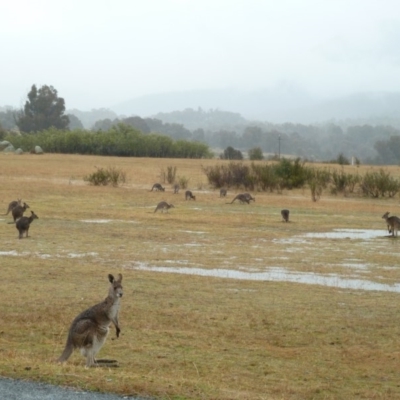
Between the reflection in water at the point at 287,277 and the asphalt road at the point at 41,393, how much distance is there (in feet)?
29.1

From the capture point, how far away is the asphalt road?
283 inches

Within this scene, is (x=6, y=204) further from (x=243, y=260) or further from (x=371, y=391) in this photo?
(x=371, y=391)

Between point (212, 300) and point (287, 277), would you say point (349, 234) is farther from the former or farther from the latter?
point (212, 300)

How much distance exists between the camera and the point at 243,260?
61.1 ft

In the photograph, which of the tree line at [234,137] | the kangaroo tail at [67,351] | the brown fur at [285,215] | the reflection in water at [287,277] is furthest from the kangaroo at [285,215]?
the tree line at [234,137]

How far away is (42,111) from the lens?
106 m

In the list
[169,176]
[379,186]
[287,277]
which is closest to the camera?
[287,277]

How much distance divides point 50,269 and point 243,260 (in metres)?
4.35

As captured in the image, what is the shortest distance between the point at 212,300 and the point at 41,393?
6636 millimetres

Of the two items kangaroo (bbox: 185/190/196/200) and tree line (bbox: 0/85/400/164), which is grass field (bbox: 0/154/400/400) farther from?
tree line (bbox: 0/85/400/164)

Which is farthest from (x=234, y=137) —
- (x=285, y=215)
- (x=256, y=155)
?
(x=285, y=215)

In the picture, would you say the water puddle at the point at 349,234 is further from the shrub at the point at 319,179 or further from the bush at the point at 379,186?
the bush at the point at 379,186

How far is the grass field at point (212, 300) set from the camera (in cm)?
920

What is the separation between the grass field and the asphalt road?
17 cm
